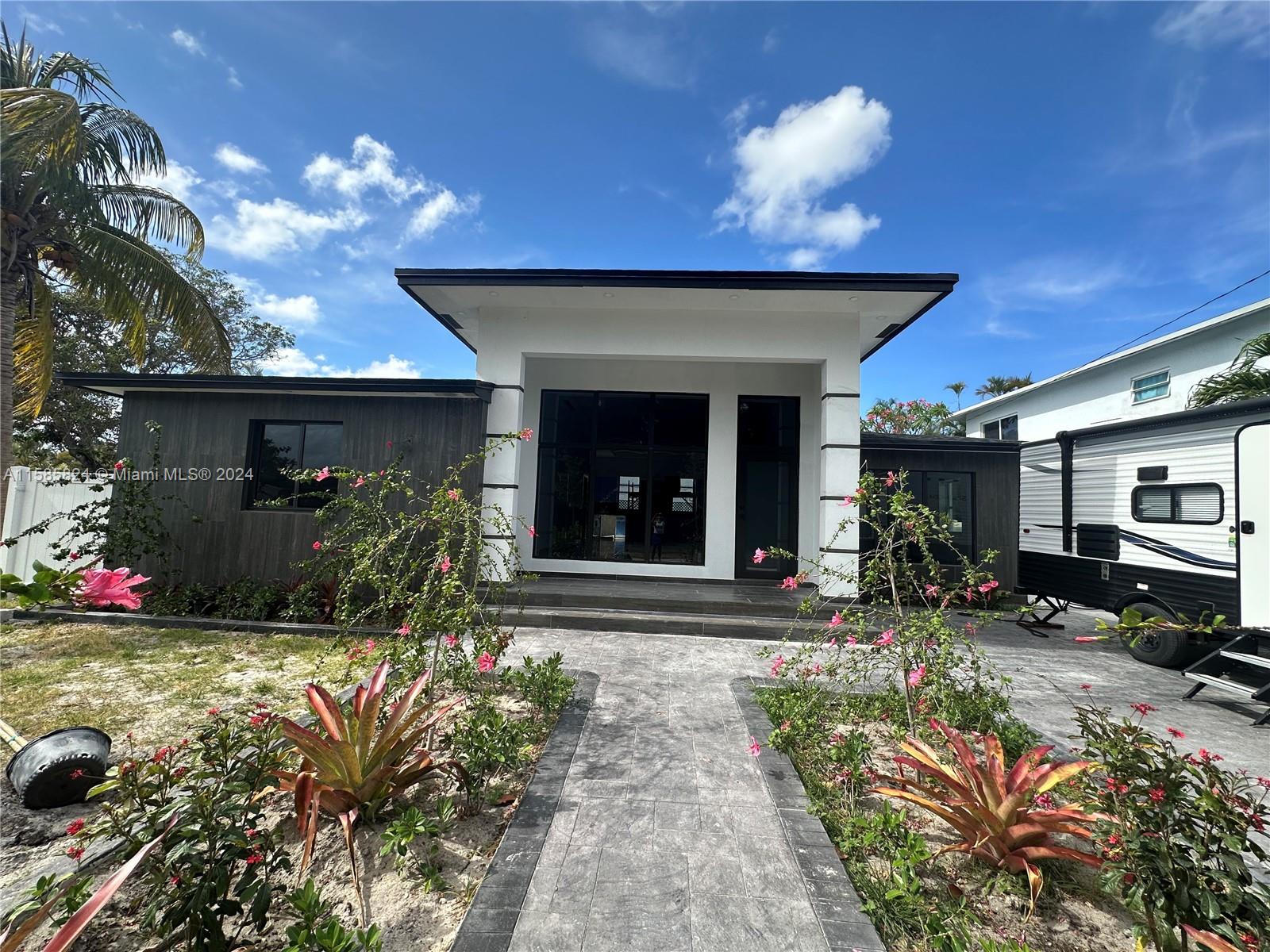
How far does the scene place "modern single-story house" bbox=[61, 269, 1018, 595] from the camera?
21.9ft

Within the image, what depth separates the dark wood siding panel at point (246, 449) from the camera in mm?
6703

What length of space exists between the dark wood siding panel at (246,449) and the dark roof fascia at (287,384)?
0.61 ft

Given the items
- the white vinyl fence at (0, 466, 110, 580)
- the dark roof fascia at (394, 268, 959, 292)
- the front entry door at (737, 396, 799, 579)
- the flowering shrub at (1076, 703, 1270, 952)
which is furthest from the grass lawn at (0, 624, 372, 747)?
the front entry door at (737, 396, 799, 579)

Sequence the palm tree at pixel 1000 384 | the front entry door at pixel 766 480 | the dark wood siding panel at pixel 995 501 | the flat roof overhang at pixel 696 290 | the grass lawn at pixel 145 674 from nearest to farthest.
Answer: the grass lawn at pixel 145 674, the flat roof overhang at pixel 696 290, the dark wood siding panel at pixel 995 501, the front entry door at pixel 766 480, the palm tree at pixel 1000 384

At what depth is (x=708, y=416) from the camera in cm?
853

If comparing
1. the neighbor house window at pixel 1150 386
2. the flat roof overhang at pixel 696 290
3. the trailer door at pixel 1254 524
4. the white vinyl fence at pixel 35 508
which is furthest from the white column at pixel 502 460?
the neighbor house window at pixel 1150 386

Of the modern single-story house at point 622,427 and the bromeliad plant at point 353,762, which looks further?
the modern single-story house at point 622,427

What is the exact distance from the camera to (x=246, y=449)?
687cm

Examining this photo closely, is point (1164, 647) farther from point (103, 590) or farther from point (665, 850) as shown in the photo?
point (103, 590)

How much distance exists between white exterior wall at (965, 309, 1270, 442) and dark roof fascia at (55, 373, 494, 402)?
994cm

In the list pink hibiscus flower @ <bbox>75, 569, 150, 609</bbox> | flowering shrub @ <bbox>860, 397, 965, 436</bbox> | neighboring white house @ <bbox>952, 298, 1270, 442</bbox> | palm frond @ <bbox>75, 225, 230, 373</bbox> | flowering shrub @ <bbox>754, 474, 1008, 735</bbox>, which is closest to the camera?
pink hibiscus flower @ <bbox>75, 569, 150, 609</bbox>

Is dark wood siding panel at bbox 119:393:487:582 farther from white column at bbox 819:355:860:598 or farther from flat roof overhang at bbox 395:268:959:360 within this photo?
white column at bbox 819:355:860:598

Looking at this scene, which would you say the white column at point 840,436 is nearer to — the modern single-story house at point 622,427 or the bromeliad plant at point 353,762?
the modern single-story house at point 622,427

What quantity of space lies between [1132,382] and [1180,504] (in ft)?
30.7
